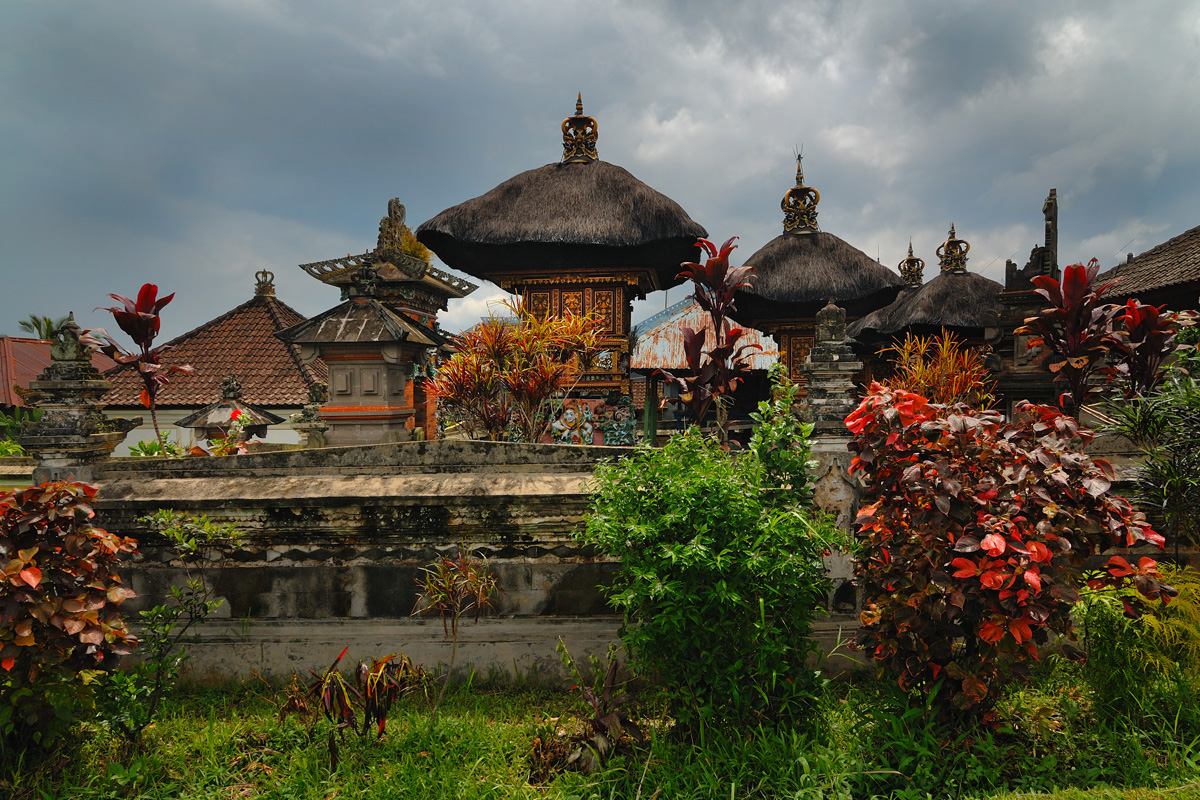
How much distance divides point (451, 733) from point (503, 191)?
10.2 metres

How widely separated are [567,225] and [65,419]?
7.75 m

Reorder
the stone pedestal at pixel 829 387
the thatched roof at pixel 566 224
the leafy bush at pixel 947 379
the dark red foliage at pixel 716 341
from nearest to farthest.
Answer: the stone pedestal at pixel 829 387 → the dark red foliage at pixel 716 341 → the leafy bush at pixel 947 379 → the thatched roof at pixel 566 224

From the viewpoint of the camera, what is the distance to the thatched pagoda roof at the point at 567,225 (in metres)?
10.1

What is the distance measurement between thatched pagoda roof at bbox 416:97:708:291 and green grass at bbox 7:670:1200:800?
8403 millimetres

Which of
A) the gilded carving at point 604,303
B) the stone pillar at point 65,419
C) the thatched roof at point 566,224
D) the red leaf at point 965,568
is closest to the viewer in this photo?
the red leaf at point 965,568

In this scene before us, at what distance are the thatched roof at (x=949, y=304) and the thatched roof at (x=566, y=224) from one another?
24.7ft

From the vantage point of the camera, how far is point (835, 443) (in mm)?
3340

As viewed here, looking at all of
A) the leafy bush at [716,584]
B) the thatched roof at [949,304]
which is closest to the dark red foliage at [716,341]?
the leafy bush at [716,584]

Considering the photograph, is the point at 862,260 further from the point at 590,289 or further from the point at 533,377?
the point at 533,377

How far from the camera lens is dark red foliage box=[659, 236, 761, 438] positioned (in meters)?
4.50

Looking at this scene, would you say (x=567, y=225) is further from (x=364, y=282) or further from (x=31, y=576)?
(x=31, y=576)

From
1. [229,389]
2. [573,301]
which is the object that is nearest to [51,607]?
[229,389]

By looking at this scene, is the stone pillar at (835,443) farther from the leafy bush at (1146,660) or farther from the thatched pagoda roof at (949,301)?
the thatched pagoda roof at (949,301)

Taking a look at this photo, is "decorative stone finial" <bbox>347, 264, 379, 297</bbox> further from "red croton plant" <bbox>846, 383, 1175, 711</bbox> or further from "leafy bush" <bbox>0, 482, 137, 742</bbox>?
"red croton plant" <bbox>846, 383, 1175, 711</bbox>
